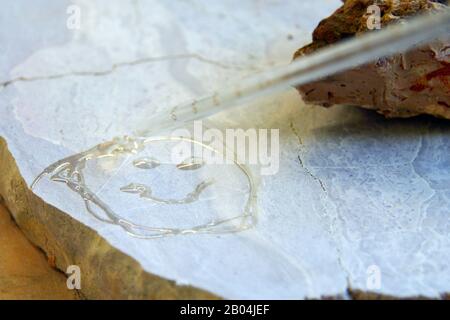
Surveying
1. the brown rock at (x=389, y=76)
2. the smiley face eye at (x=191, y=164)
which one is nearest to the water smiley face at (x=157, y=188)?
the smiley face eye at (x=191, y=164)


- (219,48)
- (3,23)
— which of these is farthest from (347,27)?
(3,23)

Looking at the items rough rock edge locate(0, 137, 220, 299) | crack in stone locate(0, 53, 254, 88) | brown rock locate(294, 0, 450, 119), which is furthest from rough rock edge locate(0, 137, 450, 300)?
brown rock locate(294, 0, 450, 119)

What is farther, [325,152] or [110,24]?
[110,24]

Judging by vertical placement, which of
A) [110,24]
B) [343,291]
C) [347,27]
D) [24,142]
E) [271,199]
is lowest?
[343,291]

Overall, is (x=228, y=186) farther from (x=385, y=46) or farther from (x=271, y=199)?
(x=385, y=46)

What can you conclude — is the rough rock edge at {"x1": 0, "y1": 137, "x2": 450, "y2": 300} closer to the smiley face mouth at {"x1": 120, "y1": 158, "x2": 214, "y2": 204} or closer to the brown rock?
the smiley face mouth at {"x1": 120, "y1": 158, "x2": 214, "y2": 204}

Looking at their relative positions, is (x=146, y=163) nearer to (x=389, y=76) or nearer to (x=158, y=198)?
(x=158, y=198)

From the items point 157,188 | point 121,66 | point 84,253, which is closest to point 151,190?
point 157,188
